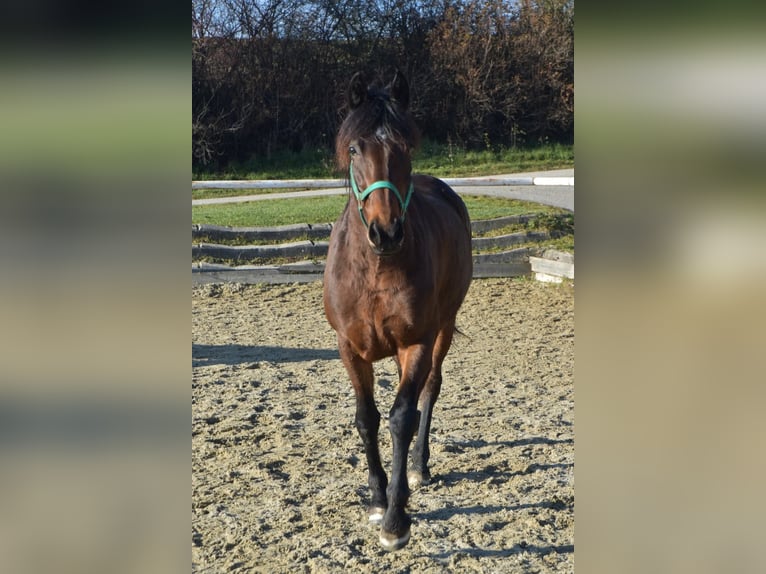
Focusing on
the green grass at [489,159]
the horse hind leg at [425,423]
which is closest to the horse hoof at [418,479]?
the horse hind leg at [425,423]

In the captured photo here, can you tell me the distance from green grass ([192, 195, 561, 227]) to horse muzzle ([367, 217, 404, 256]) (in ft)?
26.6

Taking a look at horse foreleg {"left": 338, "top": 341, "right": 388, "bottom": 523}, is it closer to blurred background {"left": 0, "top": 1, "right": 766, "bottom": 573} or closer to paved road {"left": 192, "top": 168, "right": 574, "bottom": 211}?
blurred background {"left": 0, "top": 1, "right": 766, "bottom": 573}

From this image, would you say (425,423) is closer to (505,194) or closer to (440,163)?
(505,194)

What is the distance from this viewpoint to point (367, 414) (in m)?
3.67

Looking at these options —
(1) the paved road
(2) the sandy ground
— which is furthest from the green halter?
(1) the paved road

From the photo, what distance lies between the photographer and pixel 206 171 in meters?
16.8

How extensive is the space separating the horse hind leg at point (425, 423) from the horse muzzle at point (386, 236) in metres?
1.10

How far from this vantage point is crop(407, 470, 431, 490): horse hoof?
160 inches

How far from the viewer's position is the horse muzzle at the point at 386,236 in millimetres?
2961

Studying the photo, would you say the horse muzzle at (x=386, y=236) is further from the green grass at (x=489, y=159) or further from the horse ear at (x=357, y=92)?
the green grass at (x=489, y=159)

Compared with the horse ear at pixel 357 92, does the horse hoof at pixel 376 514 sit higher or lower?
lower
